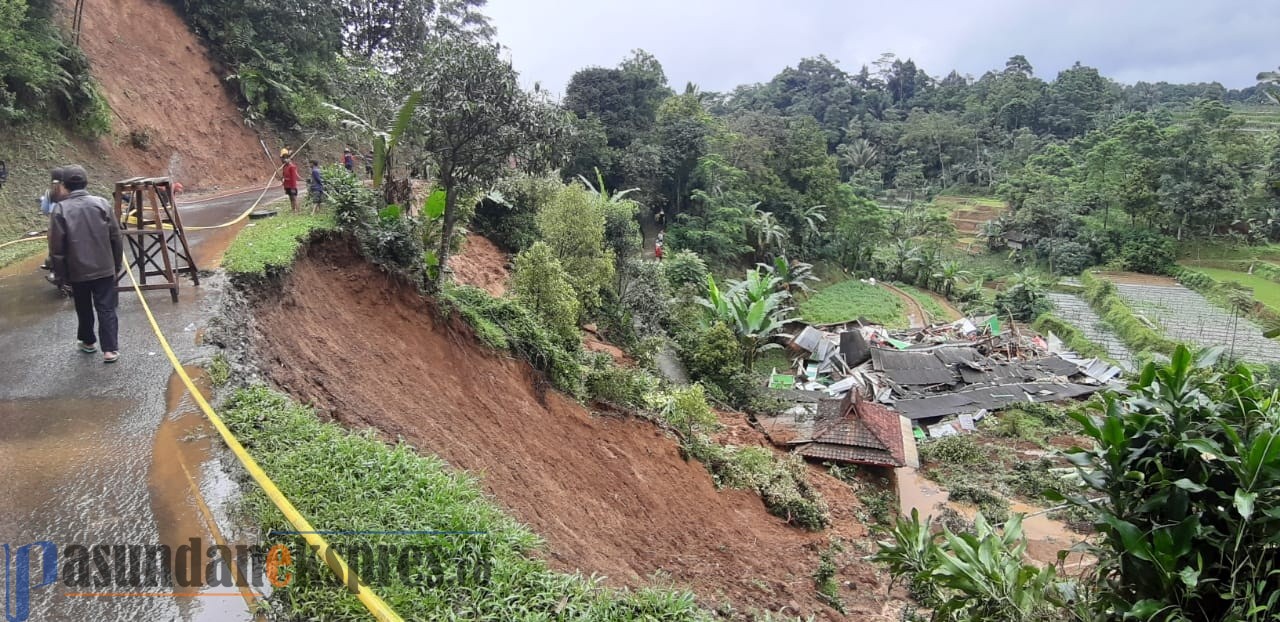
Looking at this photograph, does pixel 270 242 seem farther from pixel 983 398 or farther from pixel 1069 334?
pixel 1069 334

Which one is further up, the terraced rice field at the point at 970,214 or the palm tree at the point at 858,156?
the palm tree at the point at 858,156

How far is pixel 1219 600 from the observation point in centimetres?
298

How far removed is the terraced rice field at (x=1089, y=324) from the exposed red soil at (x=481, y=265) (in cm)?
2183

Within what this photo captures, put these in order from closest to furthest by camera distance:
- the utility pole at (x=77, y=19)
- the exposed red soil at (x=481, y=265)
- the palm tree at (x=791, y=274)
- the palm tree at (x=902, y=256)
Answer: the utility pole at (x=77, y=19) < the exposed red soil at (x=481, y=265) < the palm tree at (x=791, y=274) < the palm tree at (x=902, y=256)

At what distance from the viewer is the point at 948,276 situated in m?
36.0

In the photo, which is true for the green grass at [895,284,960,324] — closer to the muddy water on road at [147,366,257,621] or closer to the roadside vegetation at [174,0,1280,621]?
the roadside vegetation at [174,0,1280,621]

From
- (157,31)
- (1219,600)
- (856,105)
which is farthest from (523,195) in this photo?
(856,105)

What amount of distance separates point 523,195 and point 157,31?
1181cm

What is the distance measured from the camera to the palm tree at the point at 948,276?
1413 inches

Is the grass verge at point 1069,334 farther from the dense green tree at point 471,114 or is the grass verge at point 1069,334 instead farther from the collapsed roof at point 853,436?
the dense green tree at point 471,114

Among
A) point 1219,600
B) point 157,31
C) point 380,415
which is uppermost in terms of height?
point 157,31

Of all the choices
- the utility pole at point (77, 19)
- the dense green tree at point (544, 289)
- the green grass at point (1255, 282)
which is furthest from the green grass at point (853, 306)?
the utility pole at point (77, 19)

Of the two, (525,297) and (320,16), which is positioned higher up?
(320,16)

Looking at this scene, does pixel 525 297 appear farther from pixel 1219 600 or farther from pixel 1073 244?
pixel 1073 244
